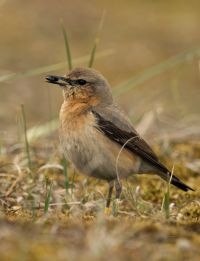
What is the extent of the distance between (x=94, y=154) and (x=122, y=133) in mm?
509

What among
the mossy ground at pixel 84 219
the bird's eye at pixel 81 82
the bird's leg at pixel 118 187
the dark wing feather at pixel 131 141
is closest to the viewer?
the mossy ground at pixel 84 219

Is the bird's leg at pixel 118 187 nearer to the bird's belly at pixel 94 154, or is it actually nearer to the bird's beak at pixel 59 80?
the bird's belly at pixel 94 154

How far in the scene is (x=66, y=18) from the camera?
22.6m

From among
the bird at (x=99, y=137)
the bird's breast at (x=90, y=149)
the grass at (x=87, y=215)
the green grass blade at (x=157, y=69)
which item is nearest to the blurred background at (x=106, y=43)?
the grass at (x=87, y=215)

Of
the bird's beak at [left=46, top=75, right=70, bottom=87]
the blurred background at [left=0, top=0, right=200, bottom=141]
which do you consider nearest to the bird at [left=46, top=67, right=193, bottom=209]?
the bird's beak at [left=46, top=75, right=70, bottom=87]

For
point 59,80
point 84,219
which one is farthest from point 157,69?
point 84,219

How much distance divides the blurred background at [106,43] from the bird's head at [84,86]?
149 inches

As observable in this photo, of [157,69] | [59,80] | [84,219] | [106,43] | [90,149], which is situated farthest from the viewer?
[106,43]

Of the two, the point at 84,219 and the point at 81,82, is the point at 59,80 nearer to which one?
the point at 81,82

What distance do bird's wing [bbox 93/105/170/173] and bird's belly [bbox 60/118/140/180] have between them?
0.26 feet

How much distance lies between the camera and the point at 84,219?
617cm

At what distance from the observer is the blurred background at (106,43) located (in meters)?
15.8

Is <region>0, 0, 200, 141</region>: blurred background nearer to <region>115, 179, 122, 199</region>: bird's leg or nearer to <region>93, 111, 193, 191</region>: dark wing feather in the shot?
<region>93, 111, 193, 191</region>: dark wing feather

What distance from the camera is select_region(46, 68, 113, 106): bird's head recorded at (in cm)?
880
